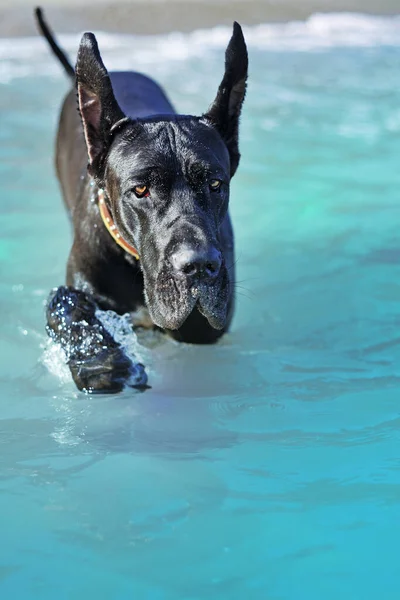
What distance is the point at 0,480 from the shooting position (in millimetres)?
3098

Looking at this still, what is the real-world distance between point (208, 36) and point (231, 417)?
942 centimetres

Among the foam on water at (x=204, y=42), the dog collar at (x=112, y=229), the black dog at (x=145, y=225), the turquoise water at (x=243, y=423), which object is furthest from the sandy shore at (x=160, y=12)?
the dog collar at (x=112, y=229)

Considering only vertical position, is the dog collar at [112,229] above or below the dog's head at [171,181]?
below

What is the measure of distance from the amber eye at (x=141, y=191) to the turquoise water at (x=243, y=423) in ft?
2.67

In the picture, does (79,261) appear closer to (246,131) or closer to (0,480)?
(0,480)

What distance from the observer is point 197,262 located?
10.4 ft

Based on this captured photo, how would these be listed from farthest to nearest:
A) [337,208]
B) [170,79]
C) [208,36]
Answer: [208,36], [170,79], [337,208]

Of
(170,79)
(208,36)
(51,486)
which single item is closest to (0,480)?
(51,486)

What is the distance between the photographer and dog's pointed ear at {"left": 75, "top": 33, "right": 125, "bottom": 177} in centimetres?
363

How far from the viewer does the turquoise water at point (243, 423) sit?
8.77 ft

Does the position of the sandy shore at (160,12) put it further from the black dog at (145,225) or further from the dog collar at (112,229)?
the dog collar at (112,229)

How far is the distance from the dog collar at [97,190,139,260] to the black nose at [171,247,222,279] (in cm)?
61

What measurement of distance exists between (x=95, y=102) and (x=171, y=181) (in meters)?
0.57

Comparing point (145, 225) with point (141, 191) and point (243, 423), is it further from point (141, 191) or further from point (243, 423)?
point (243, 423)
